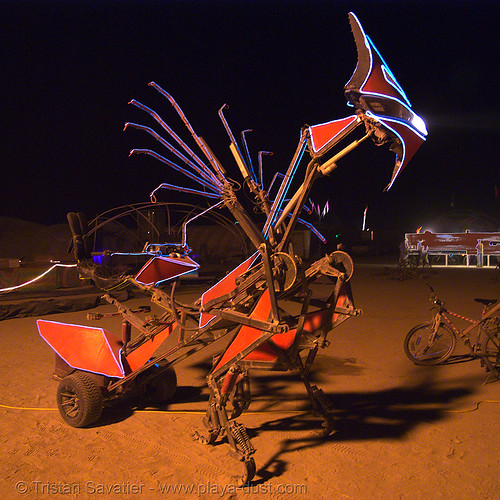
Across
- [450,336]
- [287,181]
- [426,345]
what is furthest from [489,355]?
[287,181]

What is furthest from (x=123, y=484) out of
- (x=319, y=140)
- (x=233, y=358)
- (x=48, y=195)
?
(x=48, y=195)

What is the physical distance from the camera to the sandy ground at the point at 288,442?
328 cm

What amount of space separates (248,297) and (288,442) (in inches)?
55.3

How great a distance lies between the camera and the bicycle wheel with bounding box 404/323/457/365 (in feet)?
21.7

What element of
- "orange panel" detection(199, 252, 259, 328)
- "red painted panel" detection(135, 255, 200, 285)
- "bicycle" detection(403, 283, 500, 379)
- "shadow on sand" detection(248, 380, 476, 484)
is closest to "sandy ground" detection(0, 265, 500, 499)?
"shadow on sand" detection(248, 380, 476, 484)

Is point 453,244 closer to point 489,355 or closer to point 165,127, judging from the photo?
point 489,355

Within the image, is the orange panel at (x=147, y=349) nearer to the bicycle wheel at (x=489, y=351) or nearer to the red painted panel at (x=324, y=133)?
the red painted panel at (x=324, y=133)

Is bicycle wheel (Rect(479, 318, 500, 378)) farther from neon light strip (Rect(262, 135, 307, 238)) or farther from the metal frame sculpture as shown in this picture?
neon light strip (Rect(262, 135, 307, 238))

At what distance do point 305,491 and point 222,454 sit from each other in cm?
84

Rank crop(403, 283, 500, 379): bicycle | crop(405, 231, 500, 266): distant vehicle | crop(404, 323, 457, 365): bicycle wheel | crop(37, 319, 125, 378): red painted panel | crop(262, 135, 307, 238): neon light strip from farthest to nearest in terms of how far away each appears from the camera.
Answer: crop(405, 231, 500, 266): distant vehicle, crop(404, 323, 457, 365): bicycle wheel, crop(403, 283, 500, 379): bicycle, crop(37, 319, 125, 378): red painted panel, crop(262, 135, 307, 238): neon light strip

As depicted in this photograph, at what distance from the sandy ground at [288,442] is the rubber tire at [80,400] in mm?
119

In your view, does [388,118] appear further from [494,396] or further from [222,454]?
[494,396]

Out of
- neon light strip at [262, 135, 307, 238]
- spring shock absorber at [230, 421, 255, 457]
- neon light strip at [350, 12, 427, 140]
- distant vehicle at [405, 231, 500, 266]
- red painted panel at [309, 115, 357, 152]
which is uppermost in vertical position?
neon light strip at [350, 12, 427, 140]

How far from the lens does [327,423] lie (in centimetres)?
416
